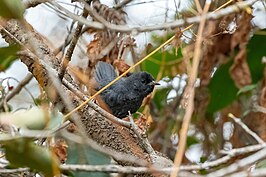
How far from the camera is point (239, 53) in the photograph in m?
2.97

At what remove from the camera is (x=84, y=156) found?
184 cm

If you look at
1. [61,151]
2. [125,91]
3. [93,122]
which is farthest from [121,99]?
[93,122]

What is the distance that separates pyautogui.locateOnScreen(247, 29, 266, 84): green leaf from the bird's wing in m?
0.63

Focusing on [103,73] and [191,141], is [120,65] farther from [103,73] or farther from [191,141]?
[191,141]

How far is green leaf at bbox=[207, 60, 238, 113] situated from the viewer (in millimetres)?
3131

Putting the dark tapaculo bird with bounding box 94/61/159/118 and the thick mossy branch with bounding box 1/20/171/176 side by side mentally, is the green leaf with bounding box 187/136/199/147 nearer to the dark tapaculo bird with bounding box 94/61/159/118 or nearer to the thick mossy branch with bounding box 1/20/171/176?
the dark tapaculo bird with bounding box 94/61/159/118

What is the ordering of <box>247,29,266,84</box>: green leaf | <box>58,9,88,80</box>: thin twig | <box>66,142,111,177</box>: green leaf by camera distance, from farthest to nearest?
<box>247,29,266,84</box>: green leaf < <box>58,9,88,80</box>: thin twig < <box>66,142,111,177</box>: green leaf

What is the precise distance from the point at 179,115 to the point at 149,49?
0.46 metres

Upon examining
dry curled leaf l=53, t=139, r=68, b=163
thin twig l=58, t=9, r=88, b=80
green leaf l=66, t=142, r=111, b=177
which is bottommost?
green leaf l=66, t=142, r=111, b=177

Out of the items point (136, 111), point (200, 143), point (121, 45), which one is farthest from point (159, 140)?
point (121, 45)

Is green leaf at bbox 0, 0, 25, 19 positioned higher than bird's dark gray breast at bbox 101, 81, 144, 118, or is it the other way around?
bird's dark gray breast at bbox 101, 81, 144, 118

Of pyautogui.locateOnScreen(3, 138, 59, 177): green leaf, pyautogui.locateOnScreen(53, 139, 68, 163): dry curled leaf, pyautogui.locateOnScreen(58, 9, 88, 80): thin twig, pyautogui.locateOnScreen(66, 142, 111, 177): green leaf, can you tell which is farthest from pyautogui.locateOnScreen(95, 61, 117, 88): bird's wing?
pyautogui.locateOnScreen(3, 138, 59, 177): green leaf

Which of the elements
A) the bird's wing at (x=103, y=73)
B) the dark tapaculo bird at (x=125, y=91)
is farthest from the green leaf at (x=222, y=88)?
the bird's wing at (x=103, y=73)

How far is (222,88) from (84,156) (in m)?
1.49
